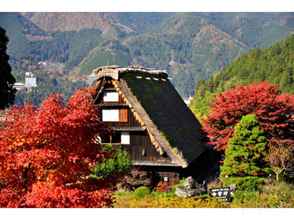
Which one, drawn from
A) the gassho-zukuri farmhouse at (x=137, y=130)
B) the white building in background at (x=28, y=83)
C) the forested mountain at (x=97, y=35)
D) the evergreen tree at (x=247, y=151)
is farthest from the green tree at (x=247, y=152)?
the white building in background at (x=28, y=83)

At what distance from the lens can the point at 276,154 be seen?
7309 mm

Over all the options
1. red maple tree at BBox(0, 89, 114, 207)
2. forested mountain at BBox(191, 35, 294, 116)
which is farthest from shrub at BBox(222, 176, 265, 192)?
red maple tree at BBox(0, 89, 114, 207)

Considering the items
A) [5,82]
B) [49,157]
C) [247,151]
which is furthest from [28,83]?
[247,151]

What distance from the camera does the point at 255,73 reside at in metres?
9.02

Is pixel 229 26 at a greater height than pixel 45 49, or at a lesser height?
greater

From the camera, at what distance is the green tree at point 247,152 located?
7.21 meters

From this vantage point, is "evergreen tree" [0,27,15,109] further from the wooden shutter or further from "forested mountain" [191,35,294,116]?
"forested mountain" [191,35,294,116]

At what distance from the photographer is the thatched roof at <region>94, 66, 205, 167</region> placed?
7.46 m
